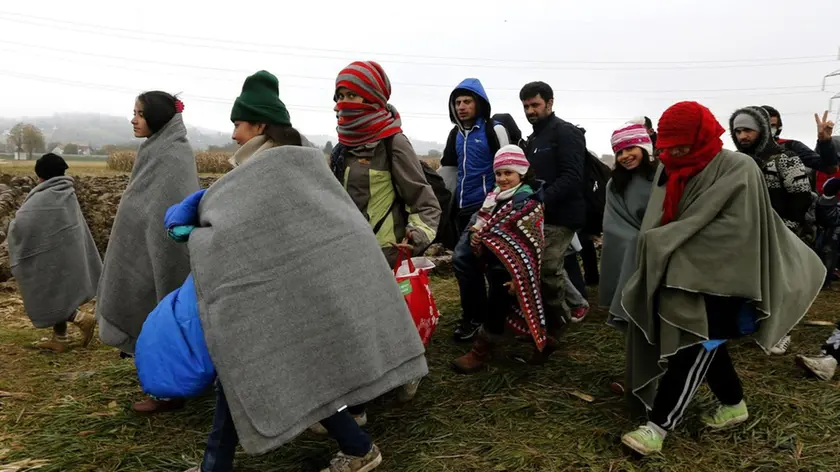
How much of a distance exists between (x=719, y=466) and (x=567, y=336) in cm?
200

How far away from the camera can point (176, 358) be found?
2.33 m

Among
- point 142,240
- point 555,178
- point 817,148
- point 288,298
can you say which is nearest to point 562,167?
point 555,178

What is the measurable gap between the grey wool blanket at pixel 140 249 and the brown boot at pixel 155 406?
1.24 feet

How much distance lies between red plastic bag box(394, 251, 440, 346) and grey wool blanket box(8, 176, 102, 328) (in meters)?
3.69

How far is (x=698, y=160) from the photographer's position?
2844mm

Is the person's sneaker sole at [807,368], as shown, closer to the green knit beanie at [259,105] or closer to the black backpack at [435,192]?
the black backpack at [435,192]

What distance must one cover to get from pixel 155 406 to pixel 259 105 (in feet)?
7.12

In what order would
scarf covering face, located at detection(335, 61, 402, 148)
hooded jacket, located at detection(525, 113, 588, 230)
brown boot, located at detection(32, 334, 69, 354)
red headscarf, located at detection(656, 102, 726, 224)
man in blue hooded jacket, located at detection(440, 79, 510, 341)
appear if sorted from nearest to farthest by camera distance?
red headscarf, located at detection(656, 102, 726, 224), scarf covering face, located at detection(335, 61, 402, 148), hooded jacket, located at detection(525, 113, 588, 230), man in blue hooded jacket, located at detection(440, 79, 510, 341), brown boot, located at detection(32, 334, 69, 354)

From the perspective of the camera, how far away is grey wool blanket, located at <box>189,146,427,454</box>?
2303mm

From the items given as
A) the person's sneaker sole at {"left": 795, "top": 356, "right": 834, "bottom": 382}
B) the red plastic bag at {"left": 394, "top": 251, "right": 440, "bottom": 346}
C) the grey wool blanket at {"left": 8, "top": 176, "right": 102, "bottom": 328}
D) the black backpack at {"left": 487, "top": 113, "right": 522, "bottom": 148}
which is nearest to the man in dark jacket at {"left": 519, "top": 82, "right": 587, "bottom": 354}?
the black backpack at {"left": 487, "top": 113, "right": 522, "bottom": 148}

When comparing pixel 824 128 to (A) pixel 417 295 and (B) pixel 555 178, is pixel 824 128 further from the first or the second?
(A) pixel 417 295

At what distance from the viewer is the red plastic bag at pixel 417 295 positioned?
3385 mm

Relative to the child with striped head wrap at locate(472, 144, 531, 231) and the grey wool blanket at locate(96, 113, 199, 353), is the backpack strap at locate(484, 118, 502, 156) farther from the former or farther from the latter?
the grey wool blanket at locate(96, 113, 199, 353)

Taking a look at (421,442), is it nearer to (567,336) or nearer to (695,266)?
(695,266)
